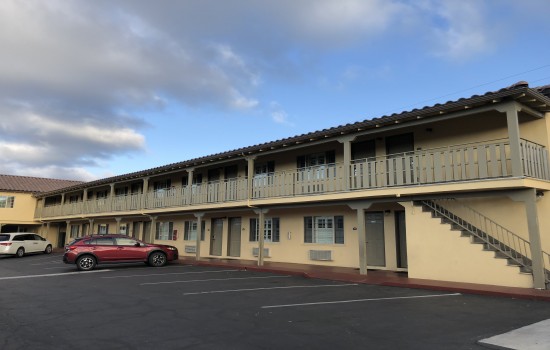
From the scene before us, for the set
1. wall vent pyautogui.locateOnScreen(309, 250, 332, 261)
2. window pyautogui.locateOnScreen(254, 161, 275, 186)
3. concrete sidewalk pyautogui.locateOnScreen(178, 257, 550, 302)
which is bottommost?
concrete sidewalk pyautogui.locateOnScreen(178, 257, 550, 302)

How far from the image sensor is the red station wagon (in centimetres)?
1742

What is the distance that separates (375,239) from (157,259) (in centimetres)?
1052

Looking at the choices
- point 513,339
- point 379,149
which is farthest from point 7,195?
point 513,339

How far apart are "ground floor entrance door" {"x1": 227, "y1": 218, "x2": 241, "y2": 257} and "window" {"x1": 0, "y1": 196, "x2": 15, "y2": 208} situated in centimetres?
2756

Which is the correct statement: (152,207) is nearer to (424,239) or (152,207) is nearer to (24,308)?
(24,308)

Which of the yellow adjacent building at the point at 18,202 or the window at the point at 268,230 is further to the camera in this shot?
the yellow adjacent building at the point at 18,202

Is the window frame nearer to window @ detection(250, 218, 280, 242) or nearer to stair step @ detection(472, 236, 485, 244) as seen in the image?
window @ detection(250, 218, 280, 242)

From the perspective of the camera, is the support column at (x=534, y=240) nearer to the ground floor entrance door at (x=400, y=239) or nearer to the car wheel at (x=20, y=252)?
the ground floor entrance door at (x=400, y=239)

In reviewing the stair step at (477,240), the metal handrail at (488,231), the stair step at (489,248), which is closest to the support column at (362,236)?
the metal handrail at (488,231)

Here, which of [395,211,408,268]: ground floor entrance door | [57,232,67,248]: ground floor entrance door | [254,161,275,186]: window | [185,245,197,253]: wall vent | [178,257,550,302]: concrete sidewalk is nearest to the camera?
[178,257,550,302]: concrete sidewalk

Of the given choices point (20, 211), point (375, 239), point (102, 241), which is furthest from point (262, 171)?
point (20, 211)

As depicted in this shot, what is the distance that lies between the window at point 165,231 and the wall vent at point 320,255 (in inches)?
456

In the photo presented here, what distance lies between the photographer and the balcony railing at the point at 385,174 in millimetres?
10745

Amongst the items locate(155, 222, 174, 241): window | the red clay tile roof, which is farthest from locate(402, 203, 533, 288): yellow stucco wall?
the red clay tile roof
